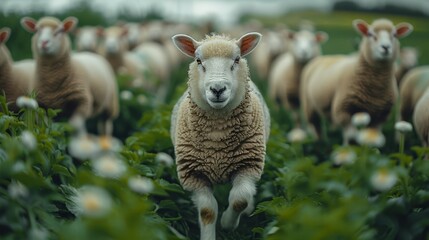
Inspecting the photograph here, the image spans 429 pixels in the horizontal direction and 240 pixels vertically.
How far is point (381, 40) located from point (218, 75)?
9.03 feet

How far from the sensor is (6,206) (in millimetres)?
2945

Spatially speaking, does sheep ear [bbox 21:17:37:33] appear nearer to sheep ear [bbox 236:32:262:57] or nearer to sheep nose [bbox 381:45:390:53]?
sheep ear [bbox 236:32:262:57]

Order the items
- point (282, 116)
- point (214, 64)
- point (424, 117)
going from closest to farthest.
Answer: point (214, 64) < point (424, 117) < point (282, 116)

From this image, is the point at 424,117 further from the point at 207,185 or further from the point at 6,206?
the point at 6,206

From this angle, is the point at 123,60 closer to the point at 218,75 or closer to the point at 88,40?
the point at 88,40

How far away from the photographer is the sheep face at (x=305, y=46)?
8.62 metres

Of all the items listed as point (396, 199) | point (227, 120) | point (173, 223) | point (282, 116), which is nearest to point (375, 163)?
point (396, 199)

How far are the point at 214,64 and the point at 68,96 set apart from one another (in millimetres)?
2497

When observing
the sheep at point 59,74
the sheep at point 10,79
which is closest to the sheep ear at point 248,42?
the sheep at point 59,74

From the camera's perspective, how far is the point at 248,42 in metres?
4.47

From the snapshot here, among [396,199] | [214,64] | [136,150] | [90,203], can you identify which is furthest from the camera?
[136,150]

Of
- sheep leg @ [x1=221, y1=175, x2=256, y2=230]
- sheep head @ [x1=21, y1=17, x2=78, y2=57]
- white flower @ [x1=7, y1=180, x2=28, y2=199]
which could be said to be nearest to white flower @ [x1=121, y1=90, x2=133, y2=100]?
sheep head @ [x1=21, y1=17, x2=78, y2=57]

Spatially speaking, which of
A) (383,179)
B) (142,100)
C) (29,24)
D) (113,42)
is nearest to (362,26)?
(142,100)

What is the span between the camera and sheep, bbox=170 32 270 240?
4.10m
